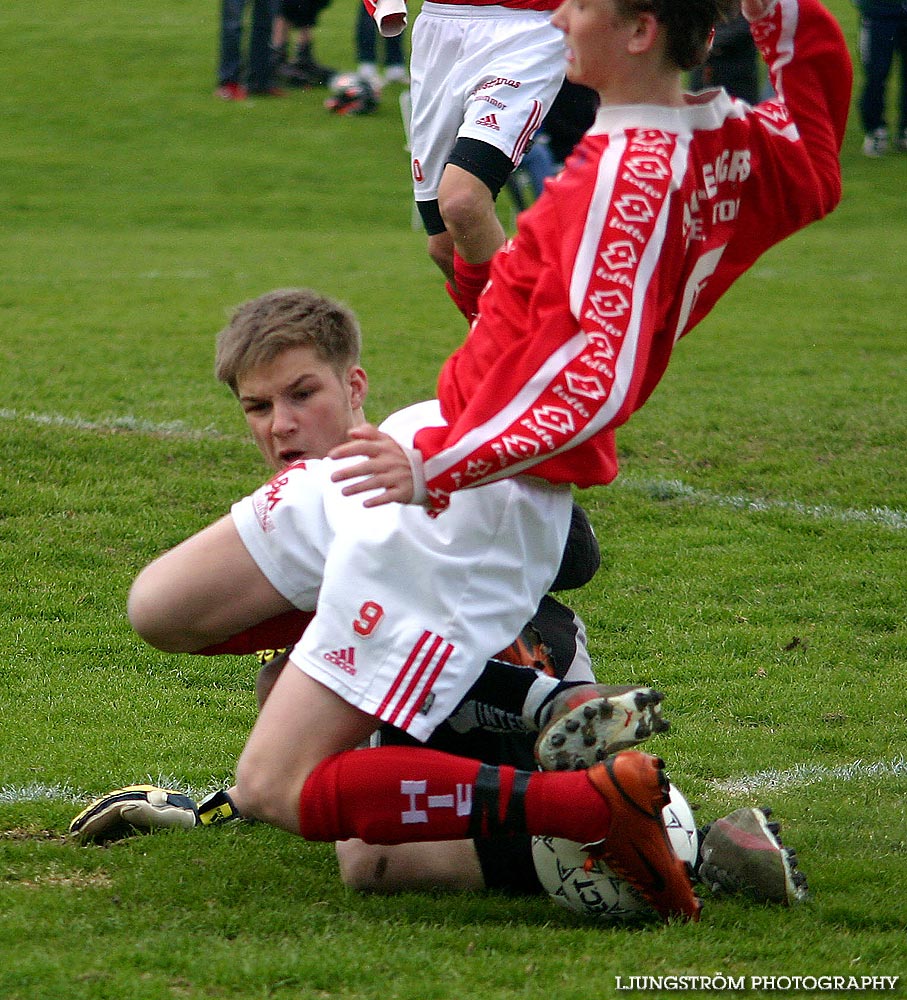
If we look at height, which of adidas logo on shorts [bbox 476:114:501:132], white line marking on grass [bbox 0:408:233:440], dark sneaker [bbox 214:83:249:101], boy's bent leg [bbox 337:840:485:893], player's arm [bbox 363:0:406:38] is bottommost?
dark sneaker [bbox 214:83:249:101]

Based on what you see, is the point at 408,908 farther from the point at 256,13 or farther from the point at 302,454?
the point at 256,13

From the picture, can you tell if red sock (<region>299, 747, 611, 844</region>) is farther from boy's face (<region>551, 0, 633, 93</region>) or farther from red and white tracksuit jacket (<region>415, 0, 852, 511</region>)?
boy's face (<region>551, 0, 633, 93</region>)

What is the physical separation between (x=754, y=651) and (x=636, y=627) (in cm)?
37

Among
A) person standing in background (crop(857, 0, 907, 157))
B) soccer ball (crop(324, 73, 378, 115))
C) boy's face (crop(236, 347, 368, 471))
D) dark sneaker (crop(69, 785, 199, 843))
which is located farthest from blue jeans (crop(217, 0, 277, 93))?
dark sneaker (crop(69, 785, 199, 843))

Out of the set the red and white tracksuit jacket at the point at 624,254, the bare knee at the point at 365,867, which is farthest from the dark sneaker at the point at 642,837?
the red and white tracksuit jacket at the point at 624,254

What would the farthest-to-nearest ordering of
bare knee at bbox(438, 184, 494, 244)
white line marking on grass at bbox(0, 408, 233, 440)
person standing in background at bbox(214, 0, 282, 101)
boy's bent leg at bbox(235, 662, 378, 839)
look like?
1. person standing in background at bbox(214, 0, 282, 101)
2. white line marking on grass at bbox(0, 408, 233, 440)
3. bare knee at bbox(438, 184, 494, 244)
4. boy's bent leg at bbox(235, 662, 378, 839)

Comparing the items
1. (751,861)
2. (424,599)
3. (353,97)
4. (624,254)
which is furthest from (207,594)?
(353,97)

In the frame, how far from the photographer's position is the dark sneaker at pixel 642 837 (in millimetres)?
2492

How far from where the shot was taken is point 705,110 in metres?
2.55

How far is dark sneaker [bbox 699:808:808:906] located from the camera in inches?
106

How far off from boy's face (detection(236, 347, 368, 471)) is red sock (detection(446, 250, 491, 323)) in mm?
1941

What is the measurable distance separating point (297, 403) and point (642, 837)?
122 cm

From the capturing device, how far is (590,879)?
2.67m

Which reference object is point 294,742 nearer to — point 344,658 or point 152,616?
point 344,658
